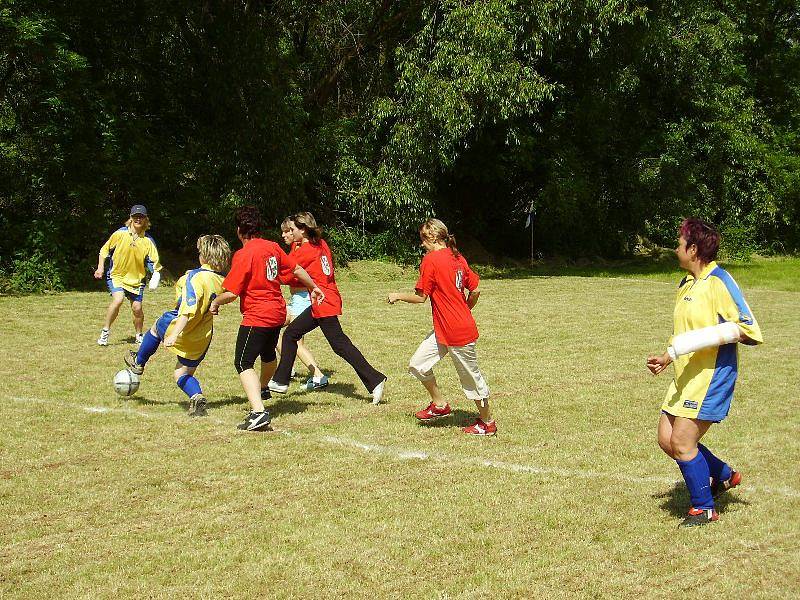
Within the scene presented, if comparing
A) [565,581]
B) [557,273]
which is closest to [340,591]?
[565,581]

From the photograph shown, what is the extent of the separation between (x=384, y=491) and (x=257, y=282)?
2.76m

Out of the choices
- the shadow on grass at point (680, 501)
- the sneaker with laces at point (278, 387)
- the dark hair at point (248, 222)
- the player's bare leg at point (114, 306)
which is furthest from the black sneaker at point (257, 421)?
the player's bare leg at point (114, 306)

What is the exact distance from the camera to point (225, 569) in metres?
5.27

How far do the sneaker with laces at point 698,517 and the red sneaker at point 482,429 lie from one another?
2608 millimetres

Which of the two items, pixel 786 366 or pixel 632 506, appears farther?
pixel 786 366

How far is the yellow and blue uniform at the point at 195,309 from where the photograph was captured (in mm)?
9047

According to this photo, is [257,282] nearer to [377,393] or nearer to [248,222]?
[248,222]

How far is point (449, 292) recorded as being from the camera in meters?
8.24

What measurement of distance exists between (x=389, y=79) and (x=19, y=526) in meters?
23.3

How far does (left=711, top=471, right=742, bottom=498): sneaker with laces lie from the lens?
634 centimetres

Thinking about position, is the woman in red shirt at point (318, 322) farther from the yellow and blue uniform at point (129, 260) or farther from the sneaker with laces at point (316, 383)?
the yellow and blue uniform at point (129, 260)

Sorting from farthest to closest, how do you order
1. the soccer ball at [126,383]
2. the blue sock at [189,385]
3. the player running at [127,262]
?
the player running at [127,262], the soccer ball at [126,383], the blue sock at [189,385]

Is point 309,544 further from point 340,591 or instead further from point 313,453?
point 313,453

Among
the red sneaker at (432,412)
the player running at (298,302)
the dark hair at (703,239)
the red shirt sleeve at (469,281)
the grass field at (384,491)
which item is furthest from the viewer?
the player running at (298,302)
